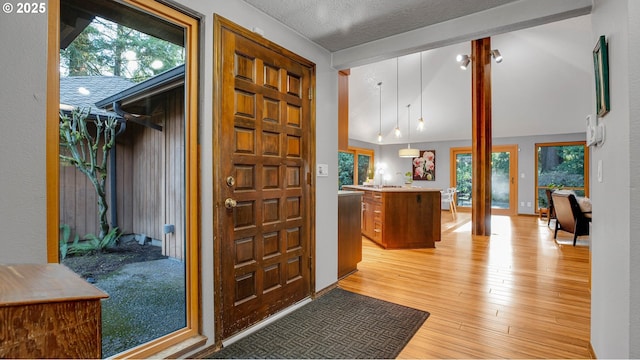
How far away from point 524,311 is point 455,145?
7499 mm

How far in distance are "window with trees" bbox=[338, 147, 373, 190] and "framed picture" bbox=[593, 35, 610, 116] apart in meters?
6.55

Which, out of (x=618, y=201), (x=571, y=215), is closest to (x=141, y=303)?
(x=618, y=201)

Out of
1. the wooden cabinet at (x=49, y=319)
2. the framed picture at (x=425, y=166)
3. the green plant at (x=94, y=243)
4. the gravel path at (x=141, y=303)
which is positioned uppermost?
the framed picture at (x=425, y=166)

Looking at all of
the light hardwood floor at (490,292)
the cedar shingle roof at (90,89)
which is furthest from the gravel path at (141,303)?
the light hardwood floor at (490,292)

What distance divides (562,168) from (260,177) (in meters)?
8.93

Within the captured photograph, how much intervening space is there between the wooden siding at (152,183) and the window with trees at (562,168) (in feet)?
30.1

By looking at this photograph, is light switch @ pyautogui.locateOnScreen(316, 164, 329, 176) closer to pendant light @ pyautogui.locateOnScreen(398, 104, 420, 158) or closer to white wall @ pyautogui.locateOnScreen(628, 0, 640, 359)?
white wall @ pyautogui.locateOnScreen(628, 0, 640, 359)

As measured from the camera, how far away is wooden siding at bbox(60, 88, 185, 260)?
5.71 feet

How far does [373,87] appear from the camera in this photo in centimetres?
712

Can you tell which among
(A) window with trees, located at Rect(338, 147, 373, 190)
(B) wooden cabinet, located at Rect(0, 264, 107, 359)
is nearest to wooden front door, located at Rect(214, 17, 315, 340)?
(B) wooden cabinet, located at Rect(0, 264, 107, 359)

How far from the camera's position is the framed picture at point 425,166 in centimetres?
950

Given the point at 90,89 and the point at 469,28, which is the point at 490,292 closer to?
the point at 469,28

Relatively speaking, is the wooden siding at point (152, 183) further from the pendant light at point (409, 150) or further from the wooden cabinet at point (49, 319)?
the pendant light at point (409, 150)

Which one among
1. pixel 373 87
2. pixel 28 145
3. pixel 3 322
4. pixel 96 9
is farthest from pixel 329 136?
pixel 373 87
